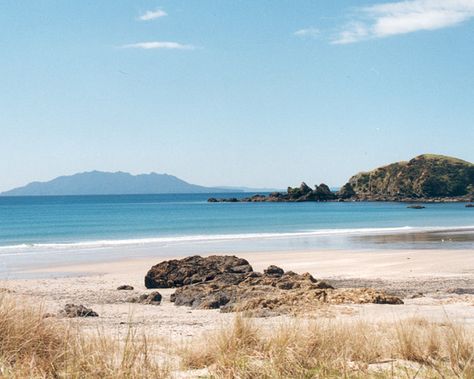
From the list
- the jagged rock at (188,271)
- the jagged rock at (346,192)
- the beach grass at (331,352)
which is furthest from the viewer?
the jagged rock at (346,192)

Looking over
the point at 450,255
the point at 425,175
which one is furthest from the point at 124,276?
the point at 425,175

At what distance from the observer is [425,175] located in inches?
6196

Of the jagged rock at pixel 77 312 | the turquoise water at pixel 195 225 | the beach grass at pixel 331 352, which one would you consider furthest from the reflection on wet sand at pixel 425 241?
the beach grass at pixel 331 352

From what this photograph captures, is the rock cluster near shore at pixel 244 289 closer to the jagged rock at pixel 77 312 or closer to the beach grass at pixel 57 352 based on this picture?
the jagged rock at pixel 77 312

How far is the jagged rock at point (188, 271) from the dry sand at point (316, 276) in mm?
561

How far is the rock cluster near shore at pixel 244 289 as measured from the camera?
14.1m

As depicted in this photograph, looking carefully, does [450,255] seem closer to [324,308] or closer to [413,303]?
[413,303]

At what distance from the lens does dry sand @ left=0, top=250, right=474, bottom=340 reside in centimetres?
1198

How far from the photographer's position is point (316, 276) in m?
22.4

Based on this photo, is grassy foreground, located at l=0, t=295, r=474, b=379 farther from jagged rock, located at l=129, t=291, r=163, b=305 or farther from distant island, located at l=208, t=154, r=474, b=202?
distant island, located at l=208, t=154, r=474, b=202

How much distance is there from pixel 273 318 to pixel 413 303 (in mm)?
4510

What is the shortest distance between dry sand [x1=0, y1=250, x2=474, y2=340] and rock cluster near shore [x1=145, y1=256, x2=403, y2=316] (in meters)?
0.47

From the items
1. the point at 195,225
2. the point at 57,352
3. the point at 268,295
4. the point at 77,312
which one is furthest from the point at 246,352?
the point at 195,225

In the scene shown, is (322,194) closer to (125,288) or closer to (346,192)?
(346,192)
